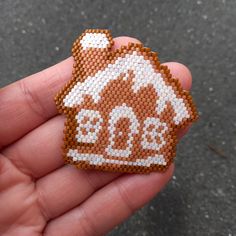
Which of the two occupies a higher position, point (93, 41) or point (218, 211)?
point (93, 41)

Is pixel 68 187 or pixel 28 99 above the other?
pixel 28 99

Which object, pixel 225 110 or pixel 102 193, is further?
pixel 225 110

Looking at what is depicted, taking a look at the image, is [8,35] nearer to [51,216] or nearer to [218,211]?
[51,216]

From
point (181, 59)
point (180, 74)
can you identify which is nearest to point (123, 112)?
point (180, 74)

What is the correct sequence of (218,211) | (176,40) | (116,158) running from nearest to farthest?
(116,158)
(218,211)
(176,40)

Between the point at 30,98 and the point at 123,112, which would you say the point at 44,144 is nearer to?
the point at 30,98

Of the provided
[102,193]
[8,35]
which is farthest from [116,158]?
[8,35]

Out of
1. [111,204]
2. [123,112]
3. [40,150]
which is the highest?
[123,112]
